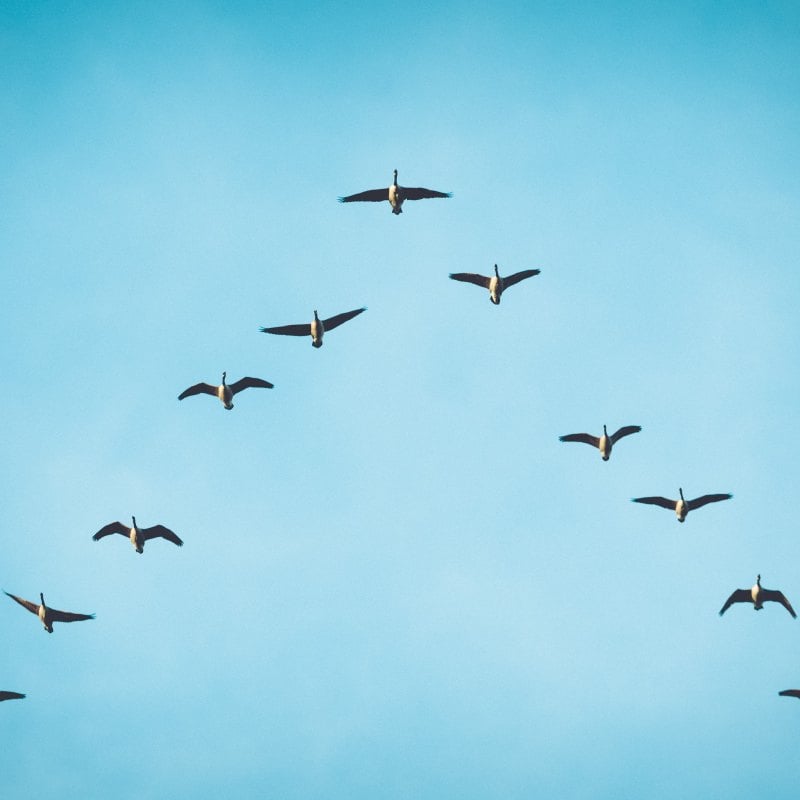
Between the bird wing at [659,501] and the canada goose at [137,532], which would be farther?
the bird wing at [659,501]

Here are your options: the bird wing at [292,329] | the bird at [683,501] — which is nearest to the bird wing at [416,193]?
the bird wing at [292,329]

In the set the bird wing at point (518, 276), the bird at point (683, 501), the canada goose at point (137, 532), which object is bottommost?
the canada goose at point (137, 532)

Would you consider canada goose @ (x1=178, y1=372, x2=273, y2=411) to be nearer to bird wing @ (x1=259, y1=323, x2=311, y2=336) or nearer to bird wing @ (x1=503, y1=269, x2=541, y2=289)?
bird wing @ (x1=259, y1=323, x2=311, y2=336)

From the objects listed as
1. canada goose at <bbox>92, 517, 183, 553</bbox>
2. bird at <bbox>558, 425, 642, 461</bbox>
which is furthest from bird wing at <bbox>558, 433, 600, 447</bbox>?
canada goose at <bbox>92, 517, 183, 553</bbox>

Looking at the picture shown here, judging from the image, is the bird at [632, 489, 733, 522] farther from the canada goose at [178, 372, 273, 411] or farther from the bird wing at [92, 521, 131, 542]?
the bird wing at [92, 521, 131, 542]

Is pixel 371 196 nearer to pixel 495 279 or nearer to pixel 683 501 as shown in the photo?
pixel 495 279

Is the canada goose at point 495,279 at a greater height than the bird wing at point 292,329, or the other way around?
the canada goose at point 495,279

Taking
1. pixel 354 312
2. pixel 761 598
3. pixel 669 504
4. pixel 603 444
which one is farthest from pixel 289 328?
pixel 761 598

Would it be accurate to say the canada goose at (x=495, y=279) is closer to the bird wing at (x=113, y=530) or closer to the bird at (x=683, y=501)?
the bird at (x=683, y=501)

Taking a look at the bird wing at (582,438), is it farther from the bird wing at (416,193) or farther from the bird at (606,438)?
the bird wing at (416,193)

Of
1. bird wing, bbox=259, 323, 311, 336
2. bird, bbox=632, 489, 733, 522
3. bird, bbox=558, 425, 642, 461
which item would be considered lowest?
bird, bbox=632, 489, 733, 522

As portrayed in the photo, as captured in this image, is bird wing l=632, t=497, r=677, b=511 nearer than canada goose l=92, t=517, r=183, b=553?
No

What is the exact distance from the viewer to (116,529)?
60.9 meters

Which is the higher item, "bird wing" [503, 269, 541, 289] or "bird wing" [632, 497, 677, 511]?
"bird wing" [503, 269, 541, 289]
